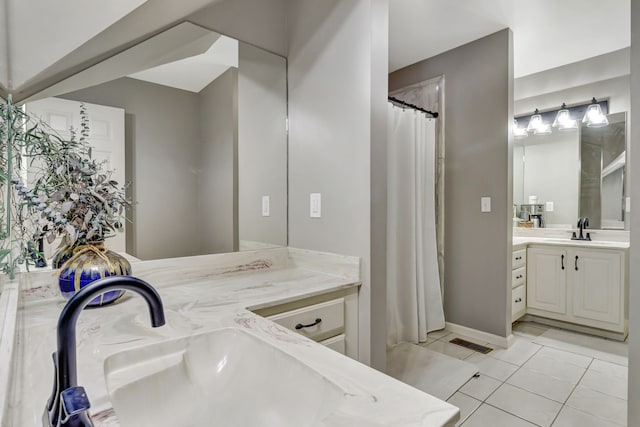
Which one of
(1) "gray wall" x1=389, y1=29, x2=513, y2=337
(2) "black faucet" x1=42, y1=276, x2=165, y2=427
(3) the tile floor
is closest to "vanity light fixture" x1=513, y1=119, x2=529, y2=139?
(1) "gray wall" x1=389, y1=29, x2=513, y2=337

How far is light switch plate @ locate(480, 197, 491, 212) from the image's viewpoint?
273cm

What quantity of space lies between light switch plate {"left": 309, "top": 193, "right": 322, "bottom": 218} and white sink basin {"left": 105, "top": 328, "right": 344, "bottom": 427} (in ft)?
3.07

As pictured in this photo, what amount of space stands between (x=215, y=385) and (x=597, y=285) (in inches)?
132

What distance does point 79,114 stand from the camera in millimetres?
1270

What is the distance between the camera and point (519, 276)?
3104 mm

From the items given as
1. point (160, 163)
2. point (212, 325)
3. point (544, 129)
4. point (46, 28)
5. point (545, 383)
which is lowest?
point (545, 383)

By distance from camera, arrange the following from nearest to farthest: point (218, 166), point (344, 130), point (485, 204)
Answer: point (344, 130) → point (218, 166) → point (485, 204)

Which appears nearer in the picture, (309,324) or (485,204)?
(309,324)

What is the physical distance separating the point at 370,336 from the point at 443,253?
171cm

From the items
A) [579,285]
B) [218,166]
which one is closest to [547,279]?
[579,285]

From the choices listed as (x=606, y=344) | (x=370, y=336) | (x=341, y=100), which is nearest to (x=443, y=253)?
(x=606, y=344)

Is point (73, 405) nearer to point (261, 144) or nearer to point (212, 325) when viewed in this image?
point (212, 325)

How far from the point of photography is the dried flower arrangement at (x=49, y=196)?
39.7 inches

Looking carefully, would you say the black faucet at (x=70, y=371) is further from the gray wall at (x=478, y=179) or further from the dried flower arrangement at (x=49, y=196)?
the gray wall at (x=478, y=179)
